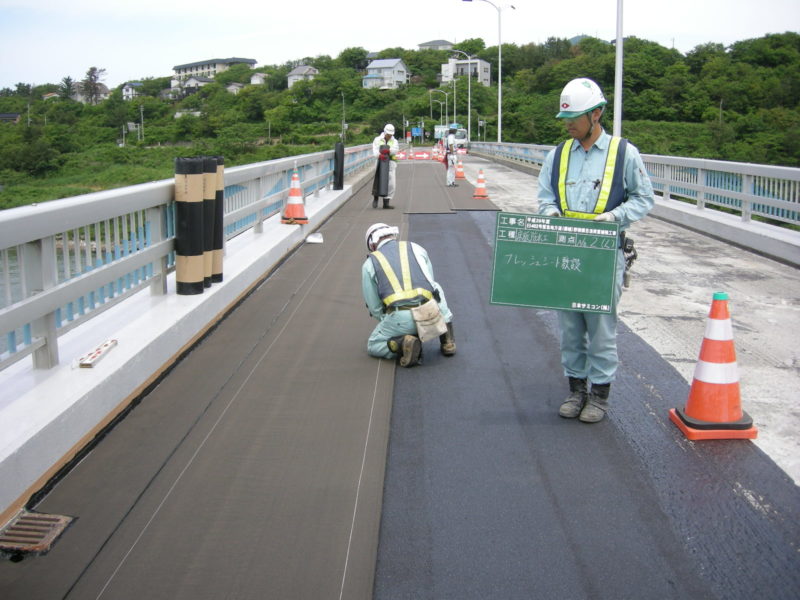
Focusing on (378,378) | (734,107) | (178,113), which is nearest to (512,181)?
(378,378)

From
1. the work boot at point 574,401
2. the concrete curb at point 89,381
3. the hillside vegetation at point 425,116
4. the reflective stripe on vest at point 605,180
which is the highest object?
the hillside vegetation at point 425,116

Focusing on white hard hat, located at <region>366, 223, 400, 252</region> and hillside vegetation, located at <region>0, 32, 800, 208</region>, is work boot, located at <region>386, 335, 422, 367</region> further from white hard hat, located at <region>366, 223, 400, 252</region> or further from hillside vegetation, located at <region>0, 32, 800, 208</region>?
hillside vegetation, located at <region>0, 32, 800, 208</region>

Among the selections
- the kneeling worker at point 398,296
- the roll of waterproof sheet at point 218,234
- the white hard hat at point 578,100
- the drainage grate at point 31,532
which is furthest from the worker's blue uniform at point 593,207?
the roll of waterproof sheet at point 218,234

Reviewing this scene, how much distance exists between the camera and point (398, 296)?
6367 mm

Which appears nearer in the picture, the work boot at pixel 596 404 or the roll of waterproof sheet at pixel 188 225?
the work boot at pixel 596 404

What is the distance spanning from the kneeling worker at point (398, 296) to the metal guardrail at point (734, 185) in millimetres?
6844

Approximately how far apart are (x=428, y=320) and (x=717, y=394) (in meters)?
2.26

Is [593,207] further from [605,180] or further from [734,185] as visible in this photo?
[734,185]

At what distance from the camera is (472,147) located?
232ft

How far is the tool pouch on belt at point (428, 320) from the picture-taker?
6.31 metres

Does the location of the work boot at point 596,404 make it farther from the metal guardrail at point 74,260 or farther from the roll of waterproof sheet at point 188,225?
the roll of waterproof sheet at point 188,225

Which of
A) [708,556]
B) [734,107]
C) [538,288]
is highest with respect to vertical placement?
[734,107]

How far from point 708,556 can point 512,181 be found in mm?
25533

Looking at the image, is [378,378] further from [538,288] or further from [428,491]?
[428,491]
